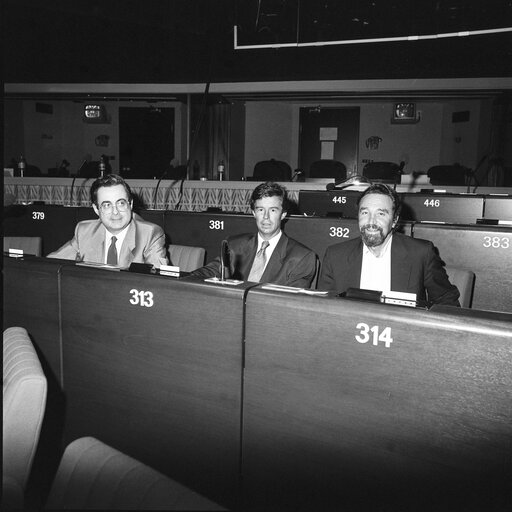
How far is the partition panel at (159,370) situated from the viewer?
4.48 feet

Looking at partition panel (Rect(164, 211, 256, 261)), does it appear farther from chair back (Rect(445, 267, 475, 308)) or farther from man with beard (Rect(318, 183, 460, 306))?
chair back (Rect(445, 267, 475, 308))

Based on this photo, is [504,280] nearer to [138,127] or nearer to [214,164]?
[214,164]

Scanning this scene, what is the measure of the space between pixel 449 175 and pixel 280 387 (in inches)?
273

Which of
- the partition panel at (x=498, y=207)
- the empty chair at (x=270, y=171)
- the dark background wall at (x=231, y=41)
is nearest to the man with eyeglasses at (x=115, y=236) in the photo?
the partition panel at (x=498, y=207)

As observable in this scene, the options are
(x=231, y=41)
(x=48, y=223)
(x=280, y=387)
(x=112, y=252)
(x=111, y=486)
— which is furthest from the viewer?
(x=231, y=41)

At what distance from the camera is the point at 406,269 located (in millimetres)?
2465

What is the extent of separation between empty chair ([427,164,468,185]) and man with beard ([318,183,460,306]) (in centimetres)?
513

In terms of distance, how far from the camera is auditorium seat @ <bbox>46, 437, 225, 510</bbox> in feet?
2.48

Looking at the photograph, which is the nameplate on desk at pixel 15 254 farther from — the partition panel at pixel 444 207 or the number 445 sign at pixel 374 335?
the partition panel at pixel 444 207

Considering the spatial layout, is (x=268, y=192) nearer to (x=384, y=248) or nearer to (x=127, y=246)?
(x=384, y=248)

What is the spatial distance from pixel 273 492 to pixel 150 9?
6.65 m

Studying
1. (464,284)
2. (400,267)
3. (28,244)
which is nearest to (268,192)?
(400,267)

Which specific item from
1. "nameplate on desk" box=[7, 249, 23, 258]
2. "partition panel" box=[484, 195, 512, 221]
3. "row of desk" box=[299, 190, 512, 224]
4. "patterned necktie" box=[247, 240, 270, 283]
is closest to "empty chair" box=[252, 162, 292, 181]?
"row of desk" box=[299, 190, 512, 224]

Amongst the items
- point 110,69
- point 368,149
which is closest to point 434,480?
point 110,69
